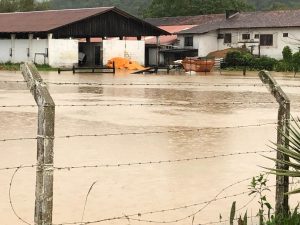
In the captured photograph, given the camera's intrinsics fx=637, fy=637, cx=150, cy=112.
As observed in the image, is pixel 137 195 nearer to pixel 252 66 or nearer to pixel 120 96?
pixel 120 96

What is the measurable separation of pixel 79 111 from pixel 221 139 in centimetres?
726

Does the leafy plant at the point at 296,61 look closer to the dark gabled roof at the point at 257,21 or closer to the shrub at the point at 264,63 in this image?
the shrub at the point at 264,63

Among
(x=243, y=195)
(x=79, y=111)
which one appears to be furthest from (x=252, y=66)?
(x=243, y=195)

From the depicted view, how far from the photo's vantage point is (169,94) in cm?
2803

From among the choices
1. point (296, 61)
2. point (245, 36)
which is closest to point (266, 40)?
point (245, 36)

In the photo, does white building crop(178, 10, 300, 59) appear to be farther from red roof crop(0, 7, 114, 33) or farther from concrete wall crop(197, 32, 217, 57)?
red roof crop(0, 7, 114, 33)

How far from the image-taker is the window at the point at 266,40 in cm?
5760

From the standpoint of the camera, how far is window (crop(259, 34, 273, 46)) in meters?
57.6

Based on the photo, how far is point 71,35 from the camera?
168 ft

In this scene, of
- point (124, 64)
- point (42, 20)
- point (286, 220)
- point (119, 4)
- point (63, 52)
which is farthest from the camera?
point (119, 4)

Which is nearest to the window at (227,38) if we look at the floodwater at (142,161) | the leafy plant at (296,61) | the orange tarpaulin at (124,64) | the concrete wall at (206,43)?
the concrete wall at (206,43)

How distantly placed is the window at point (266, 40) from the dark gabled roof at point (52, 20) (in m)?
9.28

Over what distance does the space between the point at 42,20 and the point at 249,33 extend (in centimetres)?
1907

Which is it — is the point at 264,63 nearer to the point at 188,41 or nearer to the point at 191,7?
the point at 188,41
